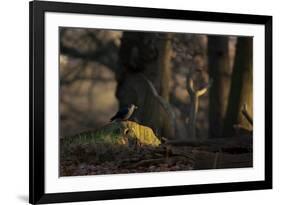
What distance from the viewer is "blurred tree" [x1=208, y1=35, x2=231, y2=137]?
3.46 metres

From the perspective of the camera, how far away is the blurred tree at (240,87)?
139 inches

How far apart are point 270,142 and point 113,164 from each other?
0.98m

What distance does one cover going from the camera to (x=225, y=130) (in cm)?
351

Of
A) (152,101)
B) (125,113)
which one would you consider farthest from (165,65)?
(125,113)

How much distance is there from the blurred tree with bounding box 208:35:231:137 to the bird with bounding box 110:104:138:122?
18.6 inches

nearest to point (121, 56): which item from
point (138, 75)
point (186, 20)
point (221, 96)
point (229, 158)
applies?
point (138, 75)

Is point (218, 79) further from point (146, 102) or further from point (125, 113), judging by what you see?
point (125, 113)

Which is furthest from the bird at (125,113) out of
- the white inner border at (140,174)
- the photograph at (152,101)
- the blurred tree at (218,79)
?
the blurred tree at (218,79)

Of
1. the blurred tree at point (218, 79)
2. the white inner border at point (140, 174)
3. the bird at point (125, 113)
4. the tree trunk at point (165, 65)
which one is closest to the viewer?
the white inner border at point (140, 174)

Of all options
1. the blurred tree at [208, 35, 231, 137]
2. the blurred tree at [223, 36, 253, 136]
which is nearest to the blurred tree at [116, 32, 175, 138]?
the blurred tree at [208, 35, 231, 137]

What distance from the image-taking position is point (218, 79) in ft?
11.4

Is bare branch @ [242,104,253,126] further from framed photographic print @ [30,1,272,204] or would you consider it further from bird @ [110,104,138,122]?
bird @ [110,104,138,122]

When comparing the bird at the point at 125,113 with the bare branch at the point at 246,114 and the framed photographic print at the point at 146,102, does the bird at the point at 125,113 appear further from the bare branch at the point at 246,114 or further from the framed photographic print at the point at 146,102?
the bare branch at the point at 246,114

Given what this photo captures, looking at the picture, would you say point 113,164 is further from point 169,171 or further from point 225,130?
point 225,130
